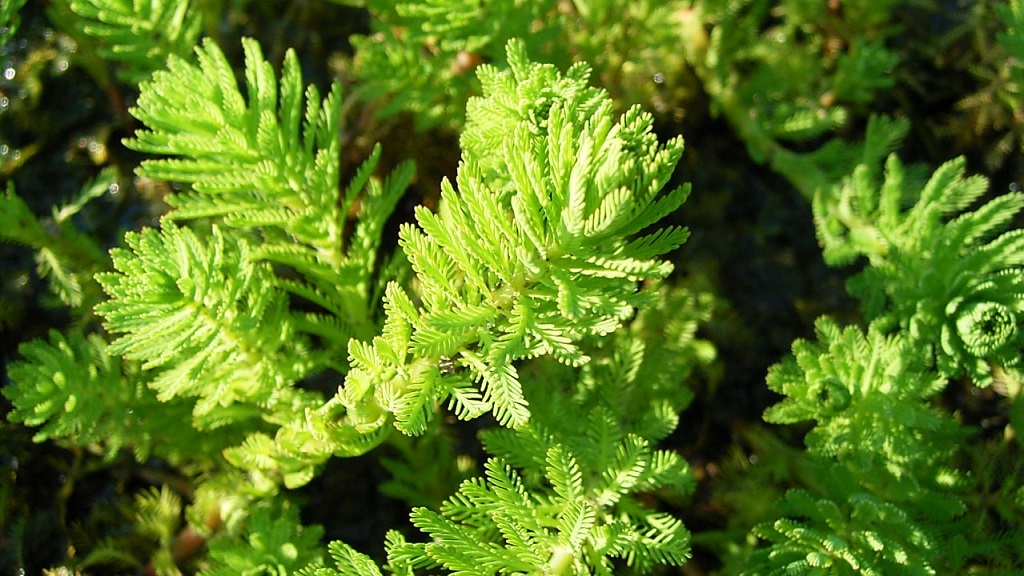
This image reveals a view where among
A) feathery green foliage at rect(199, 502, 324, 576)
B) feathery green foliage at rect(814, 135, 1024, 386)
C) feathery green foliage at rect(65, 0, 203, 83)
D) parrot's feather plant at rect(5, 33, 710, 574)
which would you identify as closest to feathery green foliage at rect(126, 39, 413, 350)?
parrot's feather plant at rect(5, 33, 710, 574)

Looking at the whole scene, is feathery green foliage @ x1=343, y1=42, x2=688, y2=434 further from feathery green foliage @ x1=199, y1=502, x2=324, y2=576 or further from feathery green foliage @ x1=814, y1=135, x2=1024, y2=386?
feathery green foliage @ x1=814, y1=135, x2=1024, y2=386

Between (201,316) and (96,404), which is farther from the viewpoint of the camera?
(96,404)

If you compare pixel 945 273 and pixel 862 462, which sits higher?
pixel 945 273

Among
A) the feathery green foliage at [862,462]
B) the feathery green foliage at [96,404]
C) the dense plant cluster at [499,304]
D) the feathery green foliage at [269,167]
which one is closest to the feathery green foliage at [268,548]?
the dense plant cluster at [499,304]

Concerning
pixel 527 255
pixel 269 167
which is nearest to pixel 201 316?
pixel 269 167

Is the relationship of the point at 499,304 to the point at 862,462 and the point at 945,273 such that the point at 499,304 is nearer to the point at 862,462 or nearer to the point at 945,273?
the point at 862,462

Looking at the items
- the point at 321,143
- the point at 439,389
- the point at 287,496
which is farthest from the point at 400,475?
the point at 321,143

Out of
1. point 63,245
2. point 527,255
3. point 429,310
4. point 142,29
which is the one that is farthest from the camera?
point 63,245

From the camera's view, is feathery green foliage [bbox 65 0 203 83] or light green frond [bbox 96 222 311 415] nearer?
light green frond [bbox 96 222 311 415]

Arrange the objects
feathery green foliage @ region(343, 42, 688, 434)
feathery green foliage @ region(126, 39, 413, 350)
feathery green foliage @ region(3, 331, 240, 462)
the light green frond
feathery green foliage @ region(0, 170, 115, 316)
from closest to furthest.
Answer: feathery green foliage @ region(343, 42, 688, 434)
the light green frond
feathery green foliage @ region(126, 39, 413, 350)
feathery green foliage @ region(3, 331, 240, 462)
feathery green foliage @ region(0, 170, 115, 316)

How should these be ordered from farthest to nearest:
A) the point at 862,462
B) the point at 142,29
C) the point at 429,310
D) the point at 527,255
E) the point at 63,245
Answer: the point at 63,245 < the point at 142,29 < the point at 862,462 < the point at 429,310 < the point at 527,255
